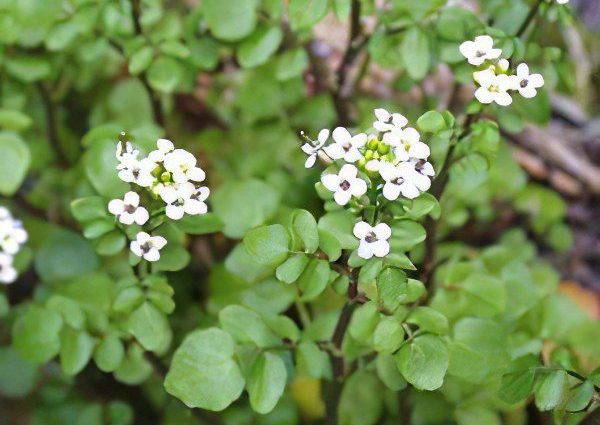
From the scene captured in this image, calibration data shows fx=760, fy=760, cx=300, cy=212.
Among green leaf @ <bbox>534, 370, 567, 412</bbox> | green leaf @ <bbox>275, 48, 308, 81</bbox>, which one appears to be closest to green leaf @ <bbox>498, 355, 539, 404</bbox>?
green leaf @ <bbox>534, 370, 567, 412</bbox>

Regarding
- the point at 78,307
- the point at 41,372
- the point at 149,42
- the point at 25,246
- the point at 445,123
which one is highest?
the point at 445,123

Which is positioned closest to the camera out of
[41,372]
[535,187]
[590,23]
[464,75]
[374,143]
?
[374,143]

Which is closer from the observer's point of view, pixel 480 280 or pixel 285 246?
pixel 285 246

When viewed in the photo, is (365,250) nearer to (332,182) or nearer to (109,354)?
(332,182)

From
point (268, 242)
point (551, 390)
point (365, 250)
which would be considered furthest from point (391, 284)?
point (551, 390)

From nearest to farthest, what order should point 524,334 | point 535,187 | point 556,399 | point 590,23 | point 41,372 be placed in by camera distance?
point 556,399
point 524,334
point 41,372
point 535,187
point 590,23

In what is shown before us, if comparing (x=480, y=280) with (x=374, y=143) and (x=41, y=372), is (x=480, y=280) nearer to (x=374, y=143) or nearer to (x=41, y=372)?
(x=374, y=143)

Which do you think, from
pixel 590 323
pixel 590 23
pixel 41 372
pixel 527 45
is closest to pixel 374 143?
pixel 527 45
